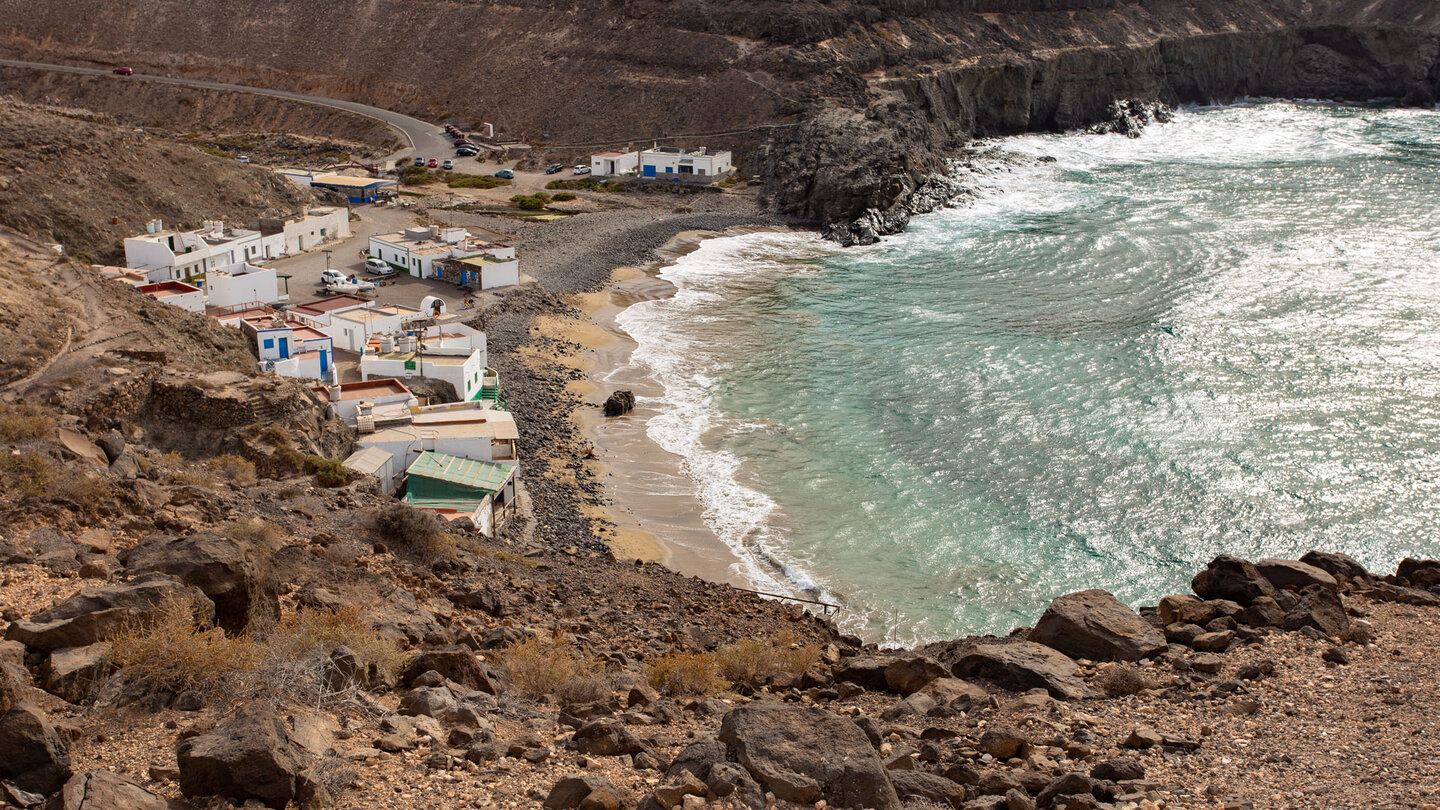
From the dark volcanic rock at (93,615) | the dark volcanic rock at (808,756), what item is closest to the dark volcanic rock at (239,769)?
the dark volcanic rock at (93,615)

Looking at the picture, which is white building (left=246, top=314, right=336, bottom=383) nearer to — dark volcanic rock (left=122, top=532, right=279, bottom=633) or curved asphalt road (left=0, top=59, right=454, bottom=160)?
dark volcanic rock (left=122, top=532, right=279, bottom=633)

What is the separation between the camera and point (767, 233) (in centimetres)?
7438

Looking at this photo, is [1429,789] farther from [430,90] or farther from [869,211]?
[430,90]

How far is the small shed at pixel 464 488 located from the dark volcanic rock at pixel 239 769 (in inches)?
787

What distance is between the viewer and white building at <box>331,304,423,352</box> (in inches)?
1788

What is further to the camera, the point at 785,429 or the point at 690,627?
the point at 785,429

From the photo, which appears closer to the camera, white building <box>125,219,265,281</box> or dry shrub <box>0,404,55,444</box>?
dry shrub <box>0,404,55,444</box>

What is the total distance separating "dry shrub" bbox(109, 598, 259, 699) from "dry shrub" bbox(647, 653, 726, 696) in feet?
18.2

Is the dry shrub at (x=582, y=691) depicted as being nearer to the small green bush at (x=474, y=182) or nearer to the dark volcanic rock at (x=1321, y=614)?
the dark volcanic rock at (x=1321, y=614)

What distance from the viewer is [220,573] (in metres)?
15.2

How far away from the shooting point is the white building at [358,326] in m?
45.4

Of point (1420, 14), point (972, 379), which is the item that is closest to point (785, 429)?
point (972, 379)

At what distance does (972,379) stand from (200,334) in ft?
97.0

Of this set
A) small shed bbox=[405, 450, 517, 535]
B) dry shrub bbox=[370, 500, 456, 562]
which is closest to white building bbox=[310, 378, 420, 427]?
small shed bbox=[405, 450, 517, 535]
